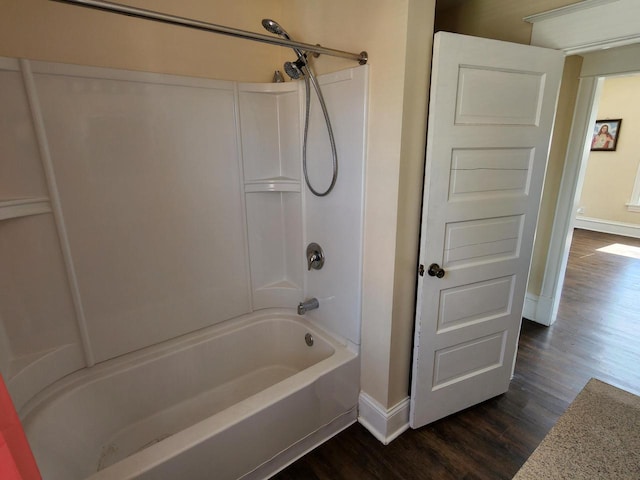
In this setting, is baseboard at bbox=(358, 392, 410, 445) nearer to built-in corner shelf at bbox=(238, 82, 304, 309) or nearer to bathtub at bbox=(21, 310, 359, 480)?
bathtub at bbox=(21, 310, 359, 480)

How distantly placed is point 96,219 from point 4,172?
1.19 ft

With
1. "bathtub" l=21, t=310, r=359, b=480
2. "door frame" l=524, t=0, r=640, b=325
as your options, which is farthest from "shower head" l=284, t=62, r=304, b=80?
"bathtub" l=21, t=310, r=359, b=480

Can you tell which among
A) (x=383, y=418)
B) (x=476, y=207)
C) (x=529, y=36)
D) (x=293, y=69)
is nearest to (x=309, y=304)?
(x=383, y=418)

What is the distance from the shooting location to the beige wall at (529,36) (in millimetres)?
1669

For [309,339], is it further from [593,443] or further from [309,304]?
[593,443]

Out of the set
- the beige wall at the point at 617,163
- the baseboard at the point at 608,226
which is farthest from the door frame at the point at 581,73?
the baseboard at the point at 608,226

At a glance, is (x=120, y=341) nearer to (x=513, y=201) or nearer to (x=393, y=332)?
(x=393, y=332)

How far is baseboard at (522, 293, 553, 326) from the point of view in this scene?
2723 mm

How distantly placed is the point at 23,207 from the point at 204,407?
4.42 ft

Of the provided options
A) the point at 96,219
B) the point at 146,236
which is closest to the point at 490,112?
the point at 146,236

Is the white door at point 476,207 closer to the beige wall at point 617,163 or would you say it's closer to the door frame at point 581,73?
the door frame at point 581,73

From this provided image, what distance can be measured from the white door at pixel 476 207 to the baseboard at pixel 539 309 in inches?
44.8

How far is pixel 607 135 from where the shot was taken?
5.33m

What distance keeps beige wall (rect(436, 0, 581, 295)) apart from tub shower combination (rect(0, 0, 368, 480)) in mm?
940
